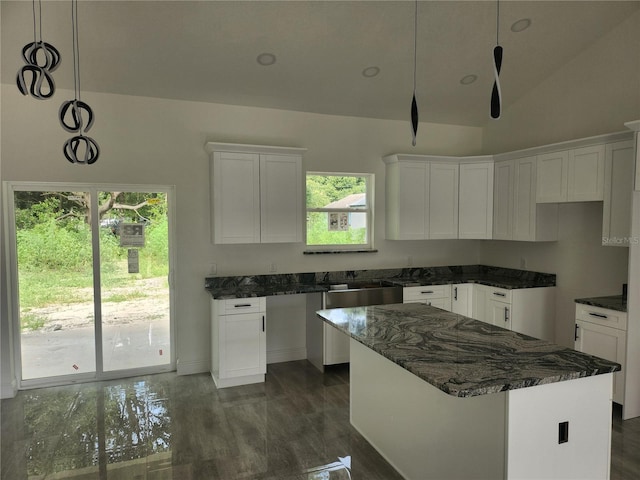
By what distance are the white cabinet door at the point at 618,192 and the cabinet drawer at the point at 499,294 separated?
1.16 metres

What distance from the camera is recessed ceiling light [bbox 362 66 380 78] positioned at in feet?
13.9

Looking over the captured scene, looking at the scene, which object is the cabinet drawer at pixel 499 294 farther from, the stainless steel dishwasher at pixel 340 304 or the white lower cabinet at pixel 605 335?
the stainless steel dishwasher at pixel 340 304

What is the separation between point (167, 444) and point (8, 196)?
276cm

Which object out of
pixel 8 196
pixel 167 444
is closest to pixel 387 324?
pixel 167 444

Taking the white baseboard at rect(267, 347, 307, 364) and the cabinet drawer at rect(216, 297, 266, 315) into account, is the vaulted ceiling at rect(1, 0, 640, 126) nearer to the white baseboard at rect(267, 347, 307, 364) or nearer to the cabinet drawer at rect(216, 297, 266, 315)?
the cabinet drawer at rect(216, 297, 266, 315)

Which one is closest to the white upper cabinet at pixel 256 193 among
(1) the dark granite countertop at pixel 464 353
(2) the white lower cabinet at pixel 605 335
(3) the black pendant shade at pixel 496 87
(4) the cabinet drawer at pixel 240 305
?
(4) the cabinet drawer at pixel 240 305

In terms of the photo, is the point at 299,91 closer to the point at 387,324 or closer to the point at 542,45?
the point at 542,45

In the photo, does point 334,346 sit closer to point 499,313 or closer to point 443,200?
point 499,313

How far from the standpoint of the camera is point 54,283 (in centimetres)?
415

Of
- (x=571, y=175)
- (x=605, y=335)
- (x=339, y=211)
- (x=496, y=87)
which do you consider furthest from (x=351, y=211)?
(x=496, y=87)

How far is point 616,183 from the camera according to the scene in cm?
369

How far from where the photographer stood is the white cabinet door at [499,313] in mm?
4613

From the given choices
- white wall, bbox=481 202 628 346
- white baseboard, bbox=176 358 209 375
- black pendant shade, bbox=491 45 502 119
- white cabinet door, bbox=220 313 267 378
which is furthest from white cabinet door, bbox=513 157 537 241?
white baseboard, bbox=176 358 209 375

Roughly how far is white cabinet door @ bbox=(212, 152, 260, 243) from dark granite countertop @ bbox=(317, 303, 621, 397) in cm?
165
